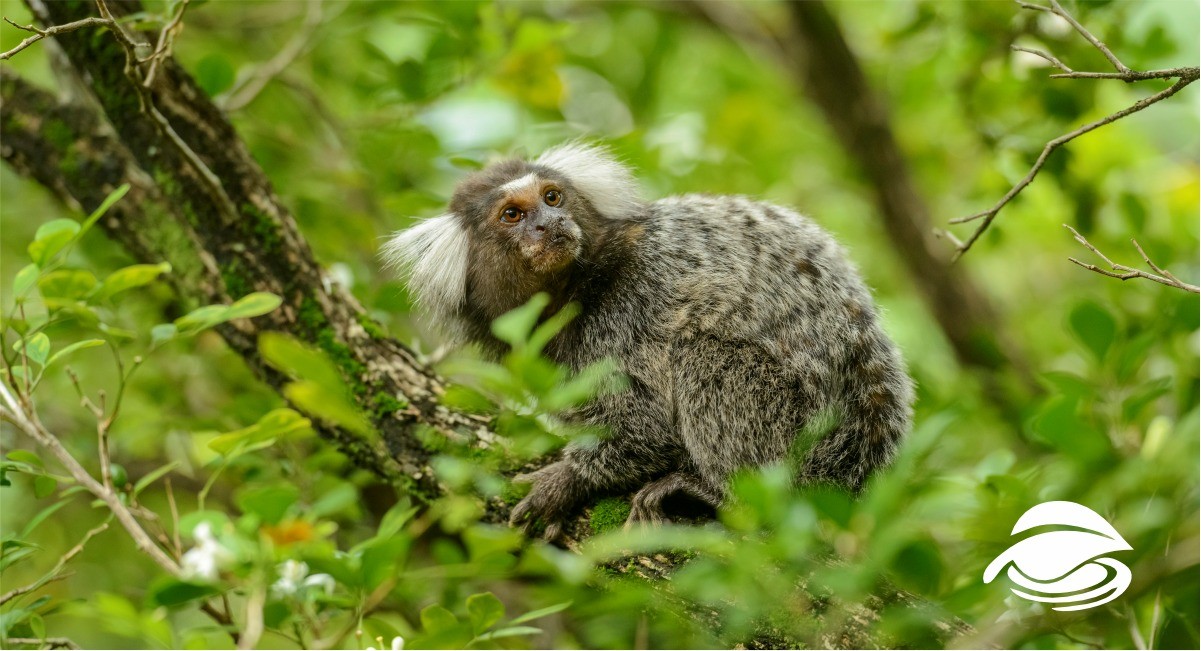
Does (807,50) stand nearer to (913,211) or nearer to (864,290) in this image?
(913,211)

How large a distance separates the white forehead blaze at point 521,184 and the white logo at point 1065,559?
2.11 m

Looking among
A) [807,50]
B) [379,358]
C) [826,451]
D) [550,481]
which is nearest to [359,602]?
[550,481]

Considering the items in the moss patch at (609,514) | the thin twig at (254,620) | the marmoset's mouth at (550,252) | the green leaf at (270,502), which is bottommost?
the thin twig at (254,620)

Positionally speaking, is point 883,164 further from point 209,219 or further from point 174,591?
point 174,591

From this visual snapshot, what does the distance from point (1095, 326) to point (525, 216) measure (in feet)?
6.66

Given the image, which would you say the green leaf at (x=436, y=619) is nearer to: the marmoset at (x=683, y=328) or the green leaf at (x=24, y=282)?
the marmoset at (x=683, y=328)

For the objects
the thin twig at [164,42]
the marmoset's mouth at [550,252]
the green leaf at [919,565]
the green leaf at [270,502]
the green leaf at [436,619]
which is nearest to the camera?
the green leaf at [919,565]

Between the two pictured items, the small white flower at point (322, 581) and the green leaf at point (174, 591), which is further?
the small white flower at point (322, 581)

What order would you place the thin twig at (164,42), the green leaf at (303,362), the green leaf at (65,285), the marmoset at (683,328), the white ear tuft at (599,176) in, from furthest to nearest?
the white ear tuft at (599,176) → the marmoset at (683,328) → the thin twig at (164,42) → the green leaf at (65,285) → the green leaf at (303,362)

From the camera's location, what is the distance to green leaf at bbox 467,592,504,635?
7.62 feet

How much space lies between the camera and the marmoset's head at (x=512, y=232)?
3607mm

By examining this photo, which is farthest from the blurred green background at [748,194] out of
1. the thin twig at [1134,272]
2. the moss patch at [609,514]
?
the thin twig at [1134,272]

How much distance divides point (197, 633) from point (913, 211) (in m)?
4.69

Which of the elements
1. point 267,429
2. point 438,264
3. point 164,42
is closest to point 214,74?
point 164,42
